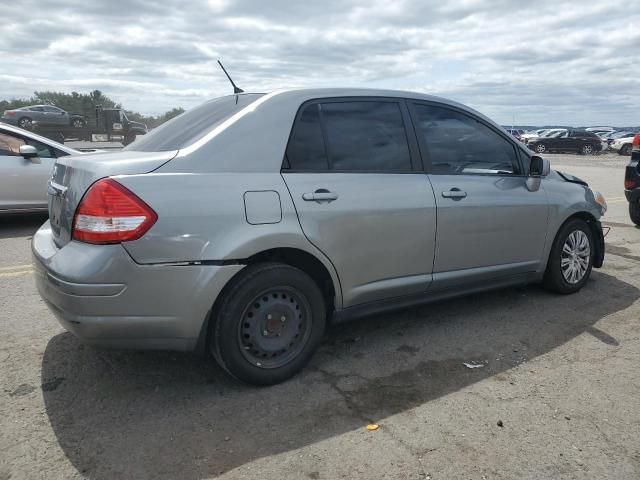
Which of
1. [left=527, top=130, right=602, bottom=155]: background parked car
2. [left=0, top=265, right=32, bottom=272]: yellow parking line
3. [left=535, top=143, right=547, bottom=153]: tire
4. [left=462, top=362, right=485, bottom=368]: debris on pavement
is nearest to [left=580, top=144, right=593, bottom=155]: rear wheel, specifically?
[left=527, top=130, right=602, bottom=155]: background parked car

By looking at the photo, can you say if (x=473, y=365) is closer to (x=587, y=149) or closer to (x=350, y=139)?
(x=350, y=139)

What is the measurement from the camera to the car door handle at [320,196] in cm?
308

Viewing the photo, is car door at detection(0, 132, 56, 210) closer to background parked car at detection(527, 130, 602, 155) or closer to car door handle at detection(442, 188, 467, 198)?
car door handle at detection(442, 188, 467, 198)

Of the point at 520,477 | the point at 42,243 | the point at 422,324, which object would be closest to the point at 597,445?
the point at 520,477

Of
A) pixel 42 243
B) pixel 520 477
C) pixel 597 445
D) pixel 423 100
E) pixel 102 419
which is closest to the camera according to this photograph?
pixel 520 477

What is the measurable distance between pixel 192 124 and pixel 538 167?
2.71 metres

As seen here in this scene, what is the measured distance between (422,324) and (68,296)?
2.50m

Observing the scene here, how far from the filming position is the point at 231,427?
2.70 m

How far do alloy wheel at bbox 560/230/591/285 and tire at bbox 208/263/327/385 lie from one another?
8.36 ft

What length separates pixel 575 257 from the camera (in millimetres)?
4730

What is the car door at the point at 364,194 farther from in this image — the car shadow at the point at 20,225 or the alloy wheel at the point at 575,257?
the car shadow at the point at 20,225

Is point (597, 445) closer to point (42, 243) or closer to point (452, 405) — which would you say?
point (452, 405)

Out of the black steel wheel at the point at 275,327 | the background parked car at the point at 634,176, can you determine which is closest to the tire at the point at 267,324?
the black steel wheel at the point at 275,327

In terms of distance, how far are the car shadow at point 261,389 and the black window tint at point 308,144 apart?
1255 mm
